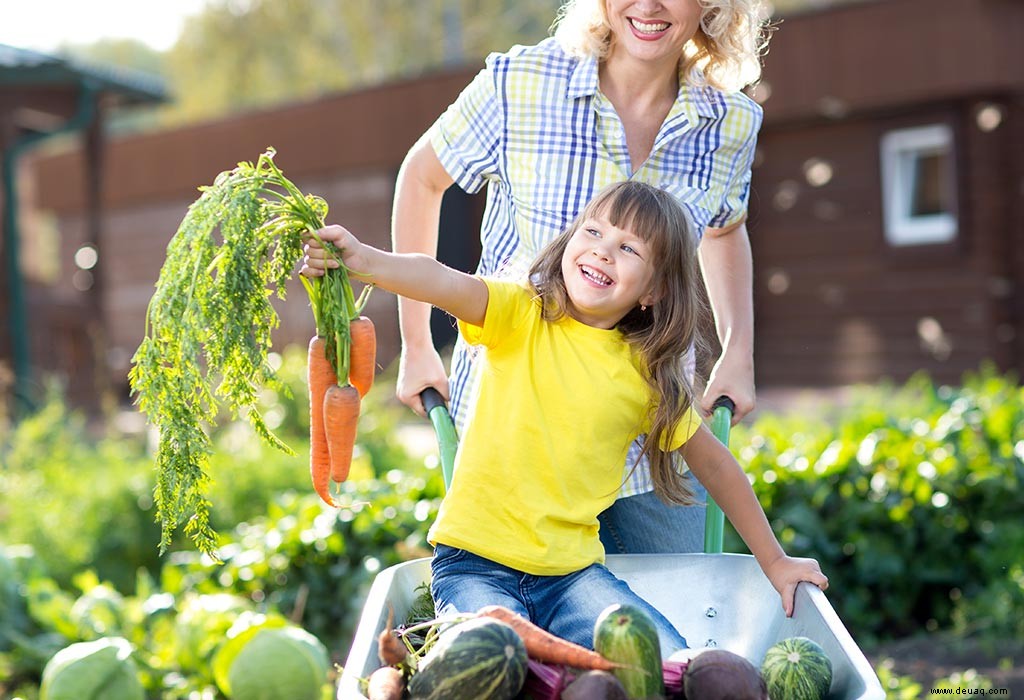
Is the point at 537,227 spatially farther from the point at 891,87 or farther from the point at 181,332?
the point at 891,87

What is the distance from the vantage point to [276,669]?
3.16m

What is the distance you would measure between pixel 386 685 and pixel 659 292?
2.80ft

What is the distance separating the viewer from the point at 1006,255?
29.8 ft

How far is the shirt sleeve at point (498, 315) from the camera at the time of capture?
2.21 meters

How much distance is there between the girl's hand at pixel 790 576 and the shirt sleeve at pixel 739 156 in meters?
0.80

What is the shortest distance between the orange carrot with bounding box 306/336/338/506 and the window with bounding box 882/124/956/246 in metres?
7.92

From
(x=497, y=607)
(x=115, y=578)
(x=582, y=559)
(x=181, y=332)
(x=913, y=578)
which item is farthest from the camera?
(x=115, y=578)

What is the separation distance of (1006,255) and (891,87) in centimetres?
Result: 143

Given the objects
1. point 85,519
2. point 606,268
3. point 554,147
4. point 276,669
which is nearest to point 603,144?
point 554,147

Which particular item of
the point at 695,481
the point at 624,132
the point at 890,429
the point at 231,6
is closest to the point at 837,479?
the point at 890,429

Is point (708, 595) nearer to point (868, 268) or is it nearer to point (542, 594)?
point (542, 594)

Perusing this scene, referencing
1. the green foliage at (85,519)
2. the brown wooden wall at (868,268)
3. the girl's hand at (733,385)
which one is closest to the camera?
the girl's hand at (733,385)

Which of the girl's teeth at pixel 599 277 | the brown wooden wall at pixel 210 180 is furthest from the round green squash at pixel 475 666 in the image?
the brown wooden wall at pixel 210 180

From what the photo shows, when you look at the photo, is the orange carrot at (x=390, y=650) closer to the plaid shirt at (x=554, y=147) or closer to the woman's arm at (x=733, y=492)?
the woman's arm at (x=733, y=492)
